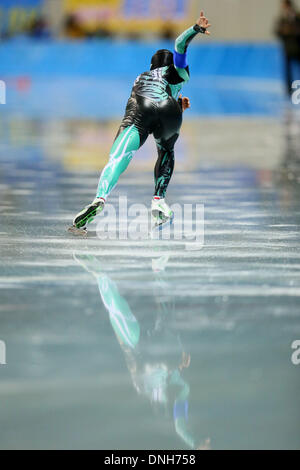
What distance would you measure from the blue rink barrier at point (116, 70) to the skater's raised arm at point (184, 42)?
16679 millimetres

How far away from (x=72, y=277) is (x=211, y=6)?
37403 mm

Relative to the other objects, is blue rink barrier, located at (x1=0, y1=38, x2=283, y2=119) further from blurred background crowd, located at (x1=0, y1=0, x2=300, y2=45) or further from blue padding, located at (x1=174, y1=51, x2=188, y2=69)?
blue padding, located at (x1=174, y1=51, x2=188, y2=69)

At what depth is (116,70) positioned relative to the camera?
35.6m

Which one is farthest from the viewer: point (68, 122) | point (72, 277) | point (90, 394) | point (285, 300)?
point (68, 122)

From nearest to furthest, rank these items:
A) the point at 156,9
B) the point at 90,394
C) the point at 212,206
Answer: the point at 90,394 → the point at 212,206 → the point at 156,9

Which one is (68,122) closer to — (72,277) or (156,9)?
(72,277)

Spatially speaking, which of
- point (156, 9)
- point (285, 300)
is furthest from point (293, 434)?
point (156, 9)

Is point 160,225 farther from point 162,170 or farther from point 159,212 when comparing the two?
point 162,170

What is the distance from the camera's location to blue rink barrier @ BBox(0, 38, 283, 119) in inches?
1015

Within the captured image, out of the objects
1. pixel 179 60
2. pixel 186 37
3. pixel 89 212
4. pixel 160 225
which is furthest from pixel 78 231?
pixel 186 37

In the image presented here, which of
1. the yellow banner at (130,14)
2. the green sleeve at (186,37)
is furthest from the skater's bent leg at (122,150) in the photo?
the yellow banner at (130,14)

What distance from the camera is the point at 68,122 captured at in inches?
700

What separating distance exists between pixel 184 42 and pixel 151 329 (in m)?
3.04

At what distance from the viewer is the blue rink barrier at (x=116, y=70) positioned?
84.6ft
